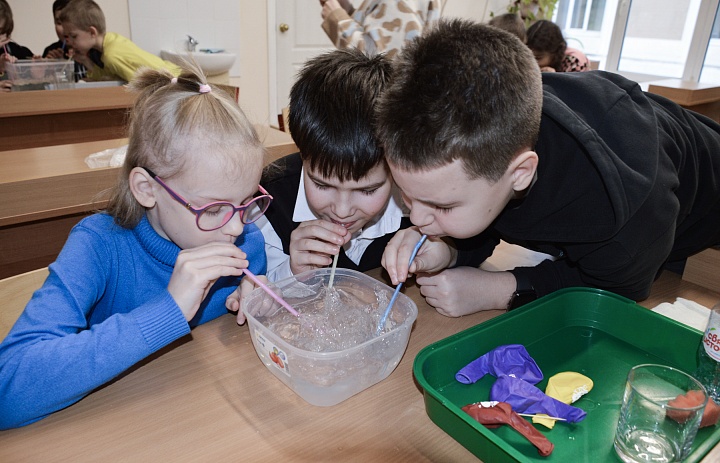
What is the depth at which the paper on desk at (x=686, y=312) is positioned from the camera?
999 millimetres

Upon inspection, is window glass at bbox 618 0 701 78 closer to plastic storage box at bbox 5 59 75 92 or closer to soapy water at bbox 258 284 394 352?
plastic storage box at bbox 5 59 75 92

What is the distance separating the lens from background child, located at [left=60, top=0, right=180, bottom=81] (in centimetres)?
326

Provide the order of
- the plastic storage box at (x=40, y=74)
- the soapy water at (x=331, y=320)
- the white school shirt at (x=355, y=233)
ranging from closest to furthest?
1. the soapy water at (x=331, y=320)
2. the white school shirt at (x=355, y=233)
3. the plastic storage box at (x=40, y=74)

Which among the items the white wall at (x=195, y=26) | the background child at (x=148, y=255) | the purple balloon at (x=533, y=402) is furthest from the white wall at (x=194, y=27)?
the purple balloon at (x=533, y=402)

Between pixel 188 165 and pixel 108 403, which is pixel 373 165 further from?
pixel 108 403

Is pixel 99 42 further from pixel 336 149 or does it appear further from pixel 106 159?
pixel 336 149

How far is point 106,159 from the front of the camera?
1.85 metres

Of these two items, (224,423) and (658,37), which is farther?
(658,37)

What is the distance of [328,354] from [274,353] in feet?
0.34

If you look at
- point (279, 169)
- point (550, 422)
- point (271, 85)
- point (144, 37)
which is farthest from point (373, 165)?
point (271, 85)

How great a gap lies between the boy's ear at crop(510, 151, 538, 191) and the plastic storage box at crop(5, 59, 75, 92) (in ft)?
8.63

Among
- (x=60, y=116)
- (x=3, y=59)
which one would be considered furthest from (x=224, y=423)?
(x=3, y=59)

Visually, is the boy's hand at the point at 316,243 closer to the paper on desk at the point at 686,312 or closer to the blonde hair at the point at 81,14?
the paper on desk at the point at 686,312

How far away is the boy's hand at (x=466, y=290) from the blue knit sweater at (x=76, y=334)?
0.46 m
